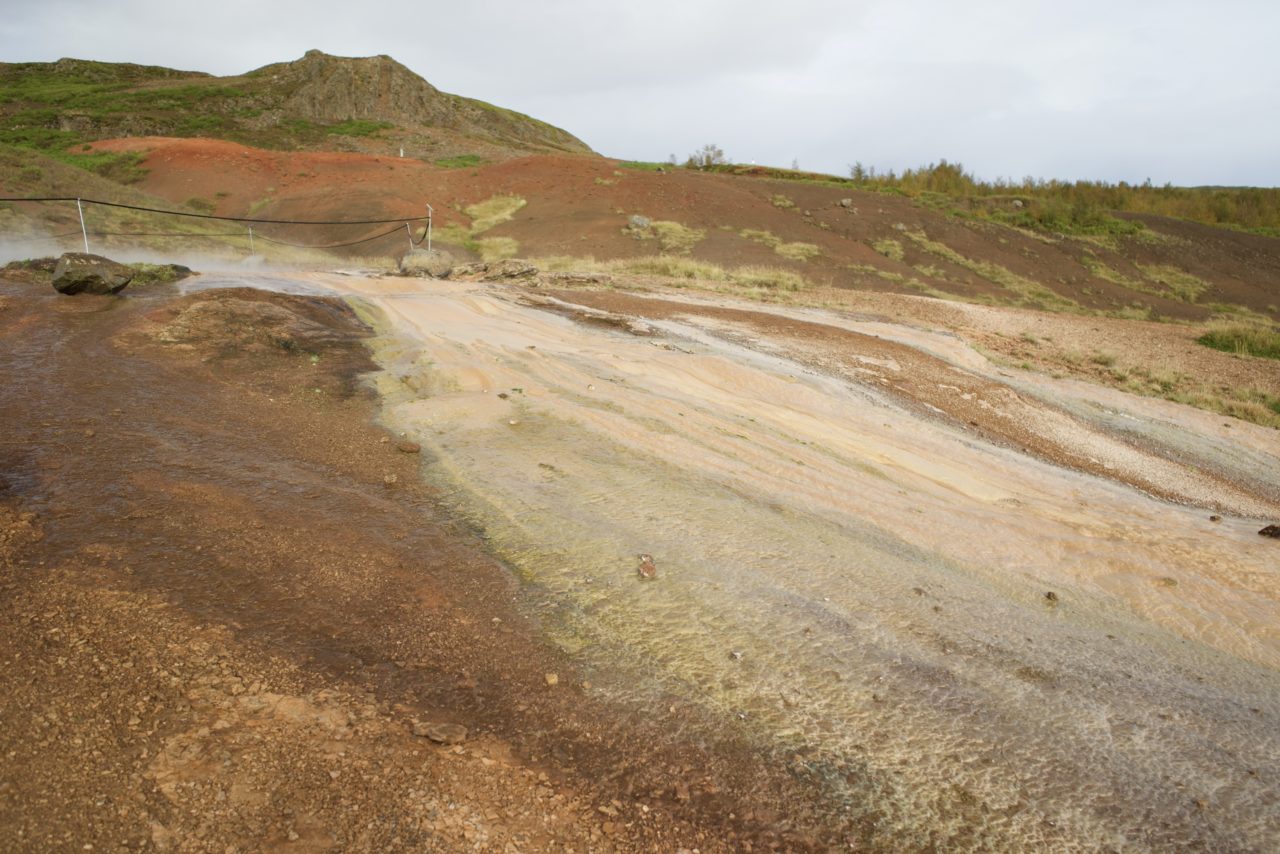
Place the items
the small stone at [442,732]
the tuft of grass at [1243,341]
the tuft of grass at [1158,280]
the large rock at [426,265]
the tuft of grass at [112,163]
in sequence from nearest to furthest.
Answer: the small stone at [442,732] → the tuft of grass at [1243,341] → the large rock at [426,265] → the tuft of grass at [1158,280] → the tuft of grass at [112,163]

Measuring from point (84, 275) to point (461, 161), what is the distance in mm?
32142

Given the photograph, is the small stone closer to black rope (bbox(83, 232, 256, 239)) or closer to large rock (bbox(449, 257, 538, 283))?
large rock (bbox(449, 257, 538, 283))

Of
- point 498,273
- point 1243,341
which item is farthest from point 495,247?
point 1243,341

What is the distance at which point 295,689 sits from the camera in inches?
117

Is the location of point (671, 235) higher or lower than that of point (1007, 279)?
higher

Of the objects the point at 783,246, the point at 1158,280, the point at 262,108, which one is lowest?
the point at 1158,280

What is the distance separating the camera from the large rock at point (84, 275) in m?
9.80

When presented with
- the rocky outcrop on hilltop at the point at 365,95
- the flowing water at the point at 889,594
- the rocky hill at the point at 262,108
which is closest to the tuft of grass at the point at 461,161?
the rocky hill at the point at 262,108

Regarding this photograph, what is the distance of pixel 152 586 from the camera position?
3.57 metres

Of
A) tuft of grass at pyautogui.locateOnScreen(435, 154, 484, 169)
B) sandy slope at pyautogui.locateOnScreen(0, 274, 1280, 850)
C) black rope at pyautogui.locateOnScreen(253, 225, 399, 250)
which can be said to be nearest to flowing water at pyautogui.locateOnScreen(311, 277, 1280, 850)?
sandy slope at pyautogui.locateOnScreen(0, 274, 1280, 850)

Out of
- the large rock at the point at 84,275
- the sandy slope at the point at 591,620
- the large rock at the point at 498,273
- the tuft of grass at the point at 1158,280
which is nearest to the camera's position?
the sandy slope at the point at 591,620

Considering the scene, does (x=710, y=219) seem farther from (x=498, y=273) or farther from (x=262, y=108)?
(x=262, y=108)

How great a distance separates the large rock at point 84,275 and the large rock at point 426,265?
24.0ft

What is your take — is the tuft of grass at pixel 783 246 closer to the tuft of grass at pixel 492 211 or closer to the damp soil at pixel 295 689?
the tuft of grass at pixel 492 211
